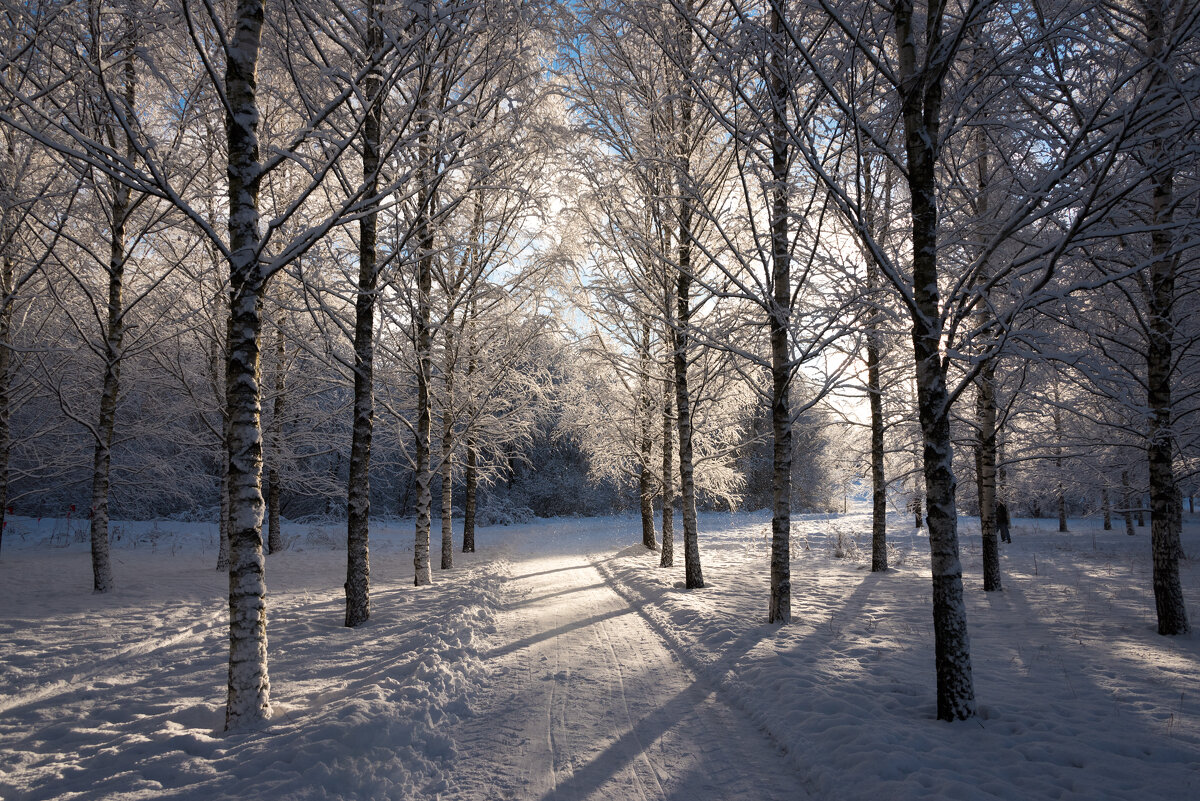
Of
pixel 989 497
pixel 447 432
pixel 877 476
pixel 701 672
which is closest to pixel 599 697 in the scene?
pixel 701 672

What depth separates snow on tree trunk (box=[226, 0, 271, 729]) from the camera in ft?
13.5

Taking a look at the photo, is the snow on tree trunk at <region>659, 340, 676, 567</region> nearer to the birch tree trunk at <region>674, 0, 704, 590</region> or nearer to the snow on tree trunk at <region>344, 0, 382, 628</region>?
the birch tree trunk at <region>674, 0, 704, 590</region>

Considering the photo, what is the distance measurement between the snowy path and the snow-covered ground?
0.03 metres

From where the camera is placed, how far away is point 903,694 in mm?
4609

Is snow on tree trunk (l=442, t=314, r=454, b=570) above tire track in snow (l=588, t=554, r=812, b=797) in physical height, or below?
above

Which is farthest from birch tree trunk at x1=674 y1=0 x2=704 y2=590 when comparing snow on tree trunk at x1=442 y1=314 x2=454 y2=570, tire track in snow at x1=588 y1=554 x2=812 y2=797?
snow on tree trunk at x1=442 y1=314 x2=454 y2=570

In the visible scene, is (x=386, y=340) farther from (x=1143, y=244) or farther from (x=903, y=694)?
(x=1143, y=244)

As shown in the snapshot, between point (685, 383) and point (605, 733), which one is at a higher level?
point (685, 383)

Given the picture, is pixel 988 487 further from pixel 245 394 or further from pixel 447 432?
pixel 245 394

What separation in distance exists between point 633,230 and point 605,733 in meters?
9.37

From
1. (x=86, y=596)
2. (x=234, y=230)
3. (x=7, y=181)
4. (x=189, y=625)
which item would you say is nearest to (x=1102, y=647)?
(x=234, y=230)

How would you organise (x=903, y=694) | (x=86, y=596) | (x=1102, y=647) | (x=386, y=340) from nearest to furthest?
1. (x=903, y=694)
2. (x=1102, y=647)
3. (x=86, y=596)
4. (x=386, y=340)

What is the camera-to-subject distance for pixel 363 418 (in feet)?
25.2

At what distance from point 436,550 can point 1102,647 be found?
59.9 feet
